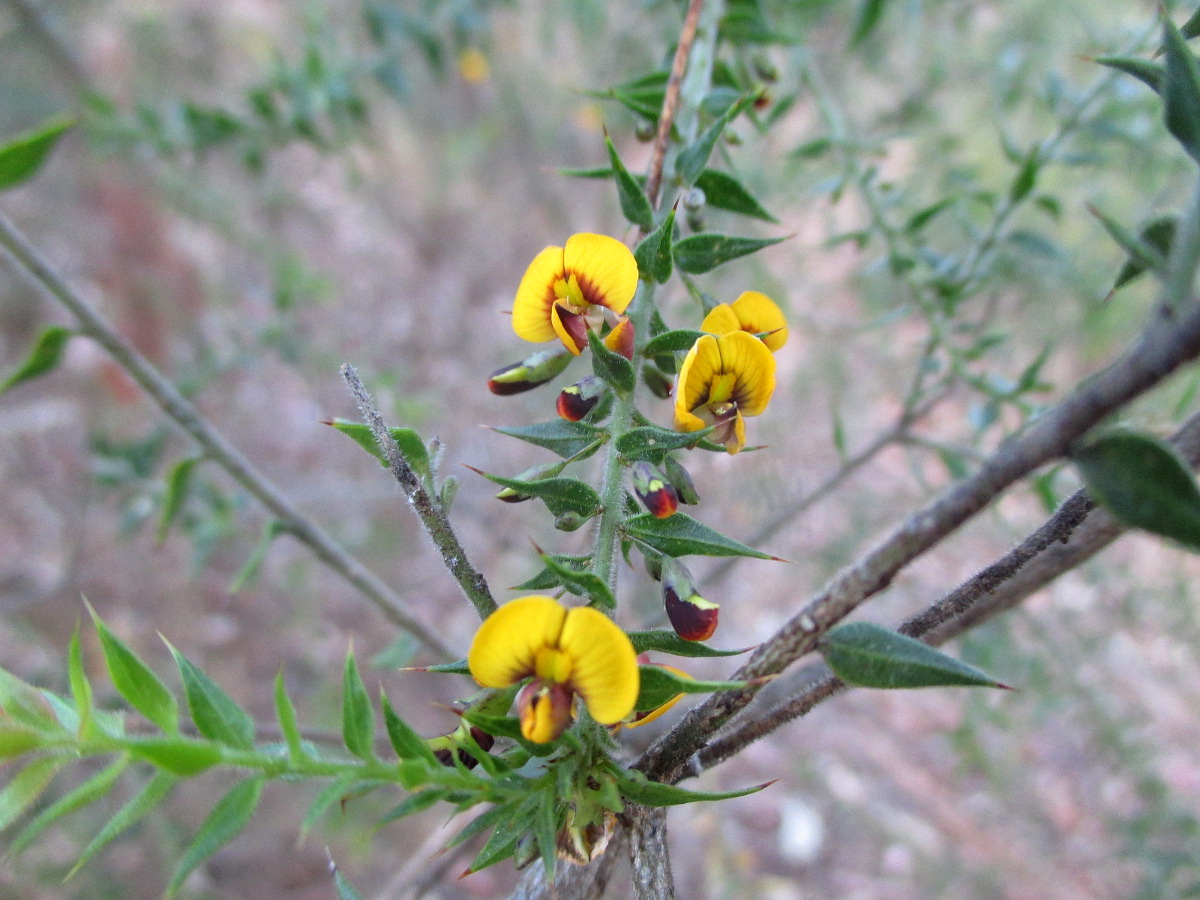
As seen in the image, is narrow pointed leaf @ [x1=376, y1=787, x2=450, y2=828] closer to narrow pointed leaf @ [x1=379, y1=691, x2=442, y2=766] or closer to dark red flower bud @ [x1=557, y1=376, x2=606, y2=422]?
narrow pointed leaf @ [x1=379, y1=691, x2=442, y2=766]

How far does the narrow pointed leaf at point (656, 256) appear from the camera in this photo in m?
0.88

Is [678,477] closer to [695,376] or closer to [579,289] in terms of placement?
[695,376]

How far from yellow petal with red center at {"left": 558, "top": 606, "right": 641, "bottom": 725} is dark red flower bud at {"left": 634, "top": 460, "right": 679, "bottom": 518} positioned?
15 centimetres

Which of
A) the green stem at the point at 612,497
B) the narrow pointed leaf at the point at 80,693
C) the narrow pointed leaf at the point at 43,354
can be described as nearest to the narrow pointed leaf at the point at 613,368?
the green stem at the point at 612,497

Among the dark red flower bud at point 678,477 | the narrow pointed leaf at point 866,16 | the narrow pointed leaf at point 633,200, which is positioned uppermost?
the narrow pointed leaf at point 866,16

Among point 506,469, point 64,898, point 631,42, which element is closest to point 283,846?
point 64,898

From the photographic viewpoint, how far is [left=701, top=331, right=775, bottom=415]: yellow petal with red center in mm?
853

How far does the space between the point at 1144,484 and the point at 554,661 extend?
1.68 feet

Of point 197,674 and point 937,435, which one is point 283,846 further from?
point 937,435

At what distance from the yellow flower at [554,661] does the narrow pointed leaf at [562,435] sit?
8.2 inches

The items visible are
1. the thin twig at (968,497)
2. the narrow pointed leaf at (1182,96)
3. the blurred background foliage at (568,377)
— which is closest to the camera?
the thin twig at (968,497)

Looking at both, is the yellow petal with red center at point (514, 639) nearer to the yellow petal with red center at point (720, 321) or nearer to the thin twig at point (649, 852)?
the thin twig at point (649, 852)

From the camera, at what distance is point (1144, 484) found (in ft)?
1.68

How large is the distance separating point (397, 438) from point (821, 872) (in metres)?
4.21
